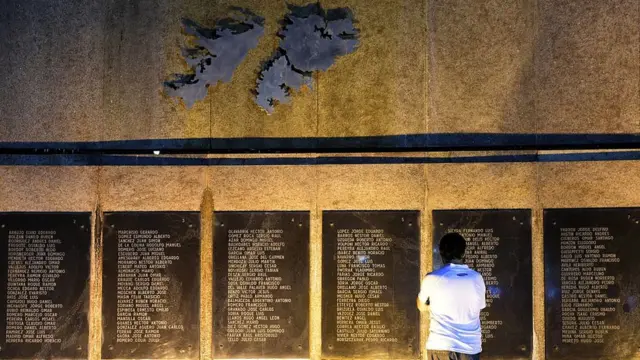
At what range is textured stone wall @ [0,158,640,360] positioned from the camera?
5.86 m

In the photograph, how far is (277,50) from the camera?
602 centimetres

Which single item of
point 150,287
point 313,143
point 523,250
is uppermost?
point 313,143

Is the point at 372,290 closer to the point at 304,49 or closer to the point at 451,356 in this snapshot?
the point at 451,356

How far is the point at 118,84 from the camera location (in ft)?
19.9

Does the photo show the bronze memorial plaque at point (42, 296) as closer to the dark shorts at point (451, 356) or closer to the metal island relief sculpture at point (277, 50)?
the metal island relief sculpture at point (277, 50)

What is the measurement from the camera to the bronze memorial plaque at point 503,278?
5.73 m

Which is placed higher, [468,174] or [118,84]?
[118,84]

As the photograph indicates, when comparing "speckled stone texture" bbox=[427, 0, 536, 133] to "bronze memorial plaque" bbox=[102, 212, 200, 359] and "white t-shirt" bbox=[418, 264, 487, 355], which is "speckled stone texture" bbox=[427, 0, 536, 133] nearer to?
"white t-shirt" bbox=[418, 264, 487, 355]

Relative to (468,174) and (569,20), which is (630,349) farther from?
(569,20)

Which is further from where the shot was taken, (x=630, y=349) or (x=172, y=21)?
(x=172, y=21)

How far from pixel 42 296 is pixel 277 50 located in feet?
11.7

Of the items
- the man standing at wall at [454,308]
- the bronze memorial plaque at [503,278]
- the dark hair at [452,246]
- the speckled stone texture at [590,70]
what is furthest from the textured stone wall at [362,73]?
the man standing at wall at [454,308]

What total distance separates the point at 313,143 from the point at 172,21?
6.66 feet

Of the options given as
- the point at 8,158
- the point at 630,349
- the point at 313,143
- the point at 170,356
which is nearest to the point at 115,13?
the point at 8,158
